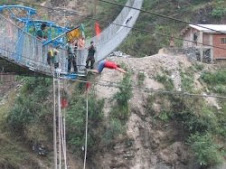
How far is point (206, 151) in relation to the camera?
1723 cm

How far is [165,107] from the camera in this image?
18750 millimetres

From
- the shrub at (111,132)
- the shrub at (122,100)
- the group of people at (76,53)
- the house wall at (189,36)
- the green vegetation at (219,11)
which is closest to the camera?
the group of people at (76,53)

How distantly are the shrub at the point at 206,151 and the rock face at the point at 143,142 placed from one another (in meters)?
0.48

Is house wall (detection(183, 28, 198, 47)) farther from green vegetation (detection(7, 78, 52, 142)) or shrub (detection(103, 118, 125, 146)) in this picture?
green vegetation (detection(7, 78, 52, 142))

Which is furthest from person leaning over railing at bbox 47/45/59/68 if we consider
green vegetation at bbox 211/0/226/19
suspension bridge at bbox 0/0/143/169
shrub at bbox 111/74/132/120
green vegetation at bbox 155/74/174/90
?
green vegetation at bbox 211/0/226/19

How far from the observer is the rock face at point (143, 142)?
17359 mm

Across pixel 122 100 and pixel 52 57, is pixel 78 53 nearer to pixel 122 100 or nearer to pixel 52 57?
pixel 52 57

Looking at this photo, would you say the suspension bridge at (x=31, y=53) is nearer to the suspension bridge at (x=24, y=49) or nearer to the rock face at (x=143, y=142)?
the suspension bridge at (x=24, y=49)

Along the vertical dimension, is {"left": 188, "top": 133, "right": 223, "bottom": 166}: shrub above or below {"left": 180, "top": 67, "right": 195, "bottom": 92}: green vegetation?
below

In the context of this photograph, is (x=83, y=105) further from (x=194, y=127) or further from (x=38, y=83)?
(x=194, y=127)

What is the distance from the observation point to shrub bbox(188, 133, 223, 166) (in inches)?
679

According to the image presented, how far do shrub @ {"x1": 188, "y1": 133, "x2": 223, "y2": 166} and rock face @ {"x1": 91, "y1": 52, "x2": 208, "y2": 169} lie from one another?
0.48 m

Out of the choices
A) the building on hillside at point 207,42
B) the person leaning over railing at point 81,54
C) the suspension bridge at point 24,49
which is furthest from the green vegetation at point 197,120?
the suspension bridge at point 24,49

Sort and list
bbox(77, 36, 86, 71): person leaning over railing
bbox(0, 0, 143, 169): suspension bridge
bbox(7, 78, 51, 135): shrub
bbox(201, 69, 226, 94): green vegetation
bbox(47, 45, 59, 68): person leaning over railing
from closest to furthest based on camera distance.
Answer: bbox(0, 0, 143, 169): suspension bridge → bbox(47, 45, 59, 68): person leaning over railing → bbox(77, 36, 86, 71): person leaning over railing → bbox(7, 78, 51, 135): shrub → bbox(201, 69, 226, 94): green vegetation
